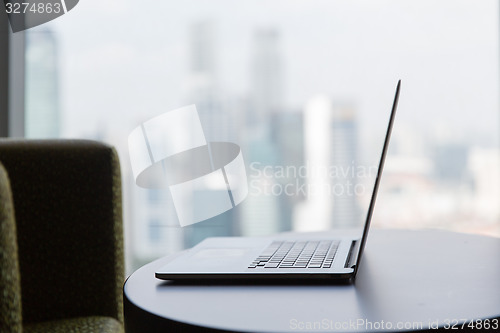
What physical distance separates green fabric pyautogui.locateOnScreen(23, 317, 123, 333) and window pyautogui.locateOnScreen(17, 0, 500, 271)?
81cm

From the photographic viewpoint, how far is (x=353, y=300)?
51cm

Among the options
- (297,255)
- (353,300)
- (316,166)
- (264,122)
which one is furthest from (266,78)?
(353,300)

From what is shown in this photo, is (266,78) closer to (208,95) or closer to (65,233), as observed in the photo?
(208,95)

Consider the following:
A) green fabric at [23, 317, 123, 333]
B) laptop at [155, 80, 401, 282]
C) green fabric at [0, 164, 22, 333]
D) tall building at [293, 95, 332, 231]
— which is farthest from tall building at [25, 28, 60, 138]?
green fabric at [0, 164, 22, 333]

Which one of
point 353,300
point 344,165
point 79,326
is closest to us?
point 353,300

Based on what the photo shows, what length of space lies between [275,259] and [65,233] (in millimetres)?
422

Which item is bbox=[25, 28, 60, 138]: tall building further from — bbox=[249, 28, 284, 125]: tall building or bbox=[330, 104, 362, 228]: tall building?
bbox=[330, 104, 362, 228]: tall building

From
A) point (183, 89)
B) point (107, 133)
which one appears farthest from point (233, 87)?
point (107, 133)

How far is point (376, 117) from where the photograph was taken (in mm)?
1558

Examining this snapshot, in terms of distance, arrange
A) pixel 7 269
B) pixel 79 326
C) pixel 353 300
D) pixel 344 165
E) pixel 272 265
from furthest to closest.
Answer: pixel 344 165 → pixel 79 326 → pixel 272 265 → pixel 353 300 → pixel 7 269

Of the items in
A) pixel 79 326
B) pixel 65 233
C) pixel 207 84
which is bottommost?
pixel 79 326

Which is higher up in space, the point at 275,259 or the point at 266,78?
the point at 266,78

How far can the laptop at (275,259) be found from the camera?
1.90 feet

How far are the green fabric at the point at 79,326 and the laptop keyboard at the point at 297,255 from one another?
10.9 inches
